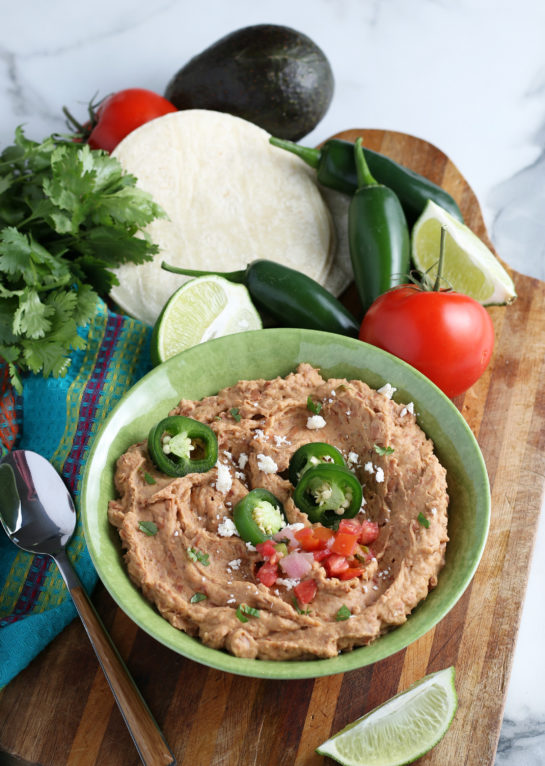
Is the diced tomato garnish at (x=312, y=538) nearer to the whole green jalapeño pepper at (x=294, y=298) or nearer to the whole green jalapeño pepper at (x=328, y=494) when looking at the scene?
the whole green jalapeño pepper at (x=328, y=494)

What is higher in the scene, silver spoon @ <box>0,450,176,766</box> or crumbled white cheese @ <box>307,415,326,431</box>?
crumbled white cheese @ <box>307,415,326,431</box>

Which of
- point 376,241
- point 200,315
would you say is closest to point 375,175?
point 376,241

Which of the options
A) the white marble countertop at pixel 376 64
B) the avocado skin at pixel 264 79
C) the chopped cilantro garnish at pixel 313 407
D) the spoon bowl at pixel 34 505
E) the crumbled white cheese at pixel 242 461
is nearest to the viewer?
the crumbled white cheese at pixel 242 461

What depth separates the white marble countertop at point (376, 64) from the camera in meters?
5.59

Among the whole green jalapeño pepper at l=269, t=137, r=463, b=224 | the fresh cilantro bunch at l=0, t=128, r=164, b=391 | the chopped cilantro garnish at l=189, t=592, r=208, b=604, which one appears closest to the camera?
the chopped cilantro garnish at l=189, t=592, r=208, b=604

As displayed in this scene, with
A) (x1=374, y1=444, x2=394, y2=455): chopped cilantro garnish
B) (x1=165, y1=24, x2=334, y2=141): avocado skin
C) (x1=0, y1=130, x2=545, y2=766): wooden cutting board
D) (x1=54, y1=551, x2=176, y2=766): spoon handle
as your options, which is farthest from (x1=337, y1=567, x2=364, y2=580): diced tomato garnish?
(x1=165, y1=24, x2=334, y2=141): avocado skin

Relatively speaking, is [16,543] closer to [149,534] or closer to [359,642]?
[149,534]

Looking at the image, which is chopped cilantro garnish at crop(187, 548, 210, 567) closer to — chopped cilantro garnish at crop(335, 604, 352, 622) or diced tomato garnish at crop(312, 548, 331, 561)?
diced tomato garnish at crop(312, 548, 331, 561)

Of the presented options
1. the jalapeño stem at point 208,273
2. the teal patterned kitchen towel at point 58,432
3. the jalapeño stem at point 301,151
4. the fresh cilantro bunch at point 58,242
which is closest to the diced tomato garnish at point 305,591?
the teal patterned kitchen towel at point 58,432

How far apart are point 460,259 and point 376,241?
1.47 ft

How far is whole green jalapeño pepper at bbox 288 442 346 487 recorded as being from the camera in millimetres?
3314

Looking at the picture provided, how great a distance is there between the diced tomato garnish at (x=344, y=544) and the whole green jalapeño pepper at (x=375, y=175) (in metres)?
2.21

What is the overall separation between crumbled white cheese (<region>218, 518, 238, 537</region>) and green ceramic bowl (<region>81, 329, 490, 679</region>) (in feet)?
1.28

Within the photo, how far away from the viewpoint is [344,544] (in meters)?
3.09
